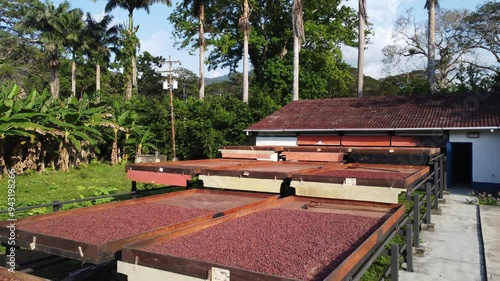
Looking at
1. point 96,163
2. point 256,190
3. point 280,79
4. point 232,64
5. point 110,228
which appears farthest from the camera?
point 232,64

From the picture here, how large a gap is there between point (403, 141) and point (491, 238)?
823 centimetres

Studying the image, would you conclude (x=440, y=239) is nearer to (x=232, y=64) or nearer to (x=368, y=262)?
(x=368, y=262)

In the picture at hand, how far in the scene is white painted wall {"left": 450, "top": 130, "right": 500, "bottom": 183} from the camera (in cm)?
1426

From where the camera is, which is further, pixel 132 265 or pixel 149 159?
pixel 149 159

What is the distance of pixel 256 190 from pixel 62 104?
1309 cm

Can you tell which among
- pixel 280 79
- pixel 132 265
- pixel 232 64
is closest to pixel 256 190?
pixel 132 265

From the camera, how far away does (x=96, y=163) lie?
18.5 m

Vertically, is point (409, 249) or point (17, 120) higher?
point (17, 120)

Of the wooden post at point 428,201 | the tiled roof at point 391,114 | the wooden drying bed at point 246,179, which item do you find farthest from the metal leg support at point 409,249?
the tiled roof at point 391,114

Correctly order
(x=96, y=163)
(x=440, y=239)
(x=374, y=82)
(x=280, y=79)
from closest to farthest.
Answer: (x=440, y=239) < (x=96, y=163) < (x=280, y=79) < (x=374, y=82)

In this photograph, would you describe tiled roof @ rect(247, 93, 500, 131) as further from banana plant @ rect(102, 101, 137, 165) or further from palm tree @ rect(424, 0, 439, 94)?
banana plant @ rect(102, 101, 137, 165)

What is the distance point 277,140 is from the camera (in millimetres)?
19328

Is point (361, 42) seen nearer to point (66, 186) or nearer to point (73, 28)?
point (66, 186)

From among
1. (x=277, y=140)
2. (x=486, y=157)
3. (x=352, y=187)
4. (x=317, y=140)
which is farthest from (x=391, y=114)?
(x=352, y=187)
